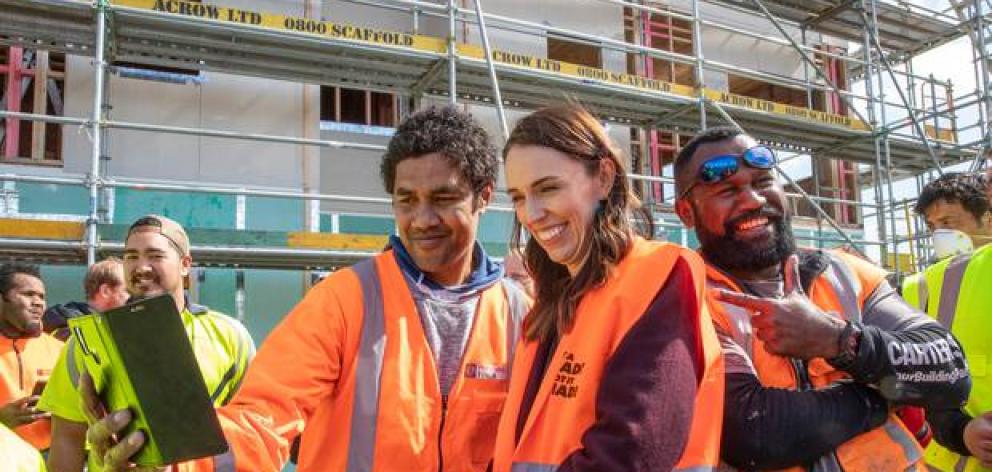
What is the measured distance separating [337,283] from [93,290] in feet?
11.1

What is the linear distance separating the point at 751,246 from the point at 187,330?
216 cm

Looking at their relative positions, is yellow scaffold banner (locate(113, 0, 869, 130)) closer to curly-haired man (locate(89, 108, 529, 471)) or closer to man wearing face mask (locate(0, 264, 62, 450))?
man wearing face mask (locate(0, 264, 62, 450))

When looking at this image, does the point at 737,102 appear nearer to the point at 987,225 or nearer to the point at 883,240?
the point at 883,240

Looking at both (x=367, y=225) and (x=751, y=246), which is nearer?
(x=751, y=246)

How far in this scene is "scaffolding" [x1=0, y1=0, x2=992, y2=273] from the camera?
592 centimetres

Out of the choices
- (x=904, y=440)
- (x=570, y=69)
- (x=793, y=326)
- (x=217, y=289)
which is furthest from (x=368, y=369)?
(x=570, y=69)

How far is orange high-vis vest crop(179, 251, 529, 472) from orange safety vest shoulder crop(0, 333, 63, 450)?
3.07 meters

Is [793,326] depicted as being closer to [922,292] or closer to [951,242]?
[922,292]

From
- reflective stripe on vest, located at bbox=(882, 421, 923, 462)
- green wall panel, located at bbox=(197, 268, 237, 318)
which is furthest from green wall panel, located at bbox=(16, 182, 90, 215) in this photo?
reflective stripe on vest, located at bbox=(882, 421, 923, 462)

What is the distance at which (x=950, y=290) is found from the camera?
9.02 ft

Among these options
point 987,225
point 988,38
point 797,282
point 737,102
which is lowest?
point 797,282

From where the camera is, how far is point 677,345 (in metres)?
1.33

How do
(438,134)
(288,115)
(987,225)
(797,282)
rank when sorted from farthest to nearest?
1. (288,115)
2. (987,225)
3. (438,134)
4. (797,282)

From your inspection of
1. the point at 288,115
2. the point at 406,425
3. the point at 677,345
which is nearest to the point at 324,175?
the point at 288,115
